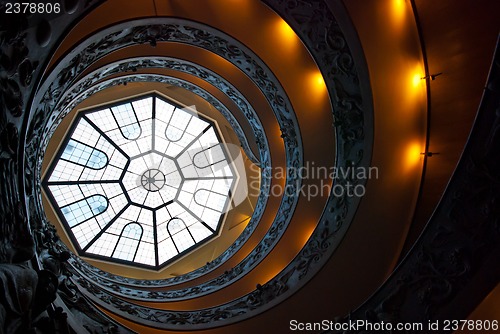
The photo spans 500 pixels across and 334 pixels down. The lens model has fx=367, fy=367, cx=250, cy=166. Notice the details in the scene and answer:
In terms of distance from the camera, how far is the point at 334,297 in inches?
308

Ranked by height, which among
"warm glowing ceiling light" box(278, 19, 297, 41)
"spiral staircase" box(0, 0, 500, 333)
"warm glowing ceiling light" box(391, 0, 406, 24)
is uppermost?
"warm glowing ceiling light" box(278, 19, 297, 41)

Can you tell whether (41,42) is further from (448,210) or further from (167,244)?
(167,244)

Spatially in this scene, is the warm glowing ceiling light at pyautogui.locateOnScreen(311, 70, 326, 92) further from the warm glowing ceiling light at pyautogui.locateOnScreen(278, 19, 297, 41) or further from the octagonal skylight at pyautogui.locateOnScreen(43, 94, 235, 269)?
the octagonal skylight at pyautogui.locateOnScreen(43, 94, 235, 269)

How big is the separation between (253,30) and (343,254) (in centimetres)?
510

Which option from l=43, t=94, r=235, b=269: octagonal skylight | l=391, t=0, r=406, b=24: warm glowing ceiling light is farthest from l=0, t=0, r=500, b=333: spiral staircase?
l=43, t=94, r=235, b=269: octagonal skylight

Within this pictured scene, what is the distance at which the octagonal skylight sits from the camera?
45.5 ft

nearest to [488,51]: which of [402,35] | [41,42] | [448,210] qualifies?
[402,35]

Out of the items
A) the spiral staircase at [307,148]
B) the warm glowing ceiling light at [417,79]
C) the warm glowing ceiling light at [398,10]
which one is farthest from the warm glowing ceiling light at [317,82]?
the warm glowing ceiling light at [398,10]

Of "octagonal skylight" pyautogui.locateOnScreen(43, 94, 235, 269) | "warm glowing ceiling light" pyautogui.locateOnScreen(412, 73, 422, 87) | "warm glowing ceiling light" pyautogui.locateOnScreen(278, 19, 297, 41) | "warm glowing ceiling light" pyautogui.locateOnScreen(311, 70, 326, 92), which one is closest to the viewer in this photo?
"warm glowing ceiling light" pyautogui.locateOnScreen(412, 73, 422, 87)

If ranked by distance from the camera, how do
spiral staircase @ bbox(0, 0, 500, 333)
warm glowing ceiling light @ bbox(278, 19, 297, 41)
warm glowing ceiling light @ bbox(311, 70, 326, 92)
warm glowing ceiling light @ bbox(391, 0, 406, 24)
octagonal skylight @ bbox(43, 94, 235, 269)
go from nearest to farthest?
spiral staircase @ bbox(0, 0, 500, 333) < warm glowing ceiling light @ bbox(391, 0, 406, 24) < warm glowing ceiling light @ bbox(278, 19, 297, 41) < warm glowing ceiling light @ bbox(311, 70, 326, 92) < octagonal skylight @ bbox(43, 94, 235, 269)

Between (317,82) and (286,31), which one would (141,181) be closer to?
(317,82)

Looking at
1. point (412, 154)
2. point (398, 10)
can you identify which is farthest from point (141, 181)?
point (398, 10)

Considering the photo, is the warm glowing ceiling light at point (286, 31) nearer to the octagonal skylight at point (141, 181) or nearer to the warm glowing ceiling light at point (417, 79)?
the warm glowing ceiling light at point (417, 79)

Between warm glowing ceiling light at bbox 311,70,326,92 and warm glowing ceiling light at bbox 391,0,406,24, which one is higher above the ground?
warm glowing ceiling light at bbox 391,0,406,24
